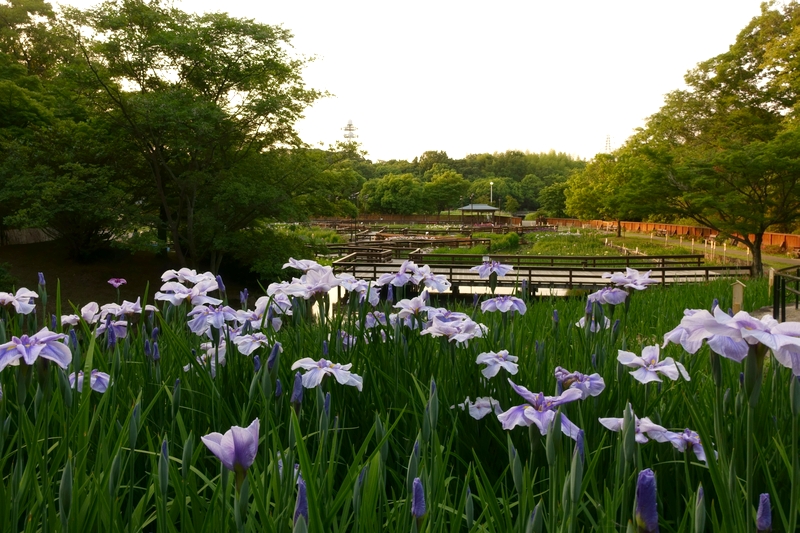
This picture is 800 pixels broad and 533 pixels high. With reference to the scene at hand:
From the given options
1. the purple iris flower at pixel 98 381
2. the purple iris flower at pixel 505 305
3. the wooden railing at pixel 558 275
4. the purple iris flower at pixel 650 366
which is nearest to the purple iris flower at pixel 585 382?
the purple iris flower at pixel 650 366

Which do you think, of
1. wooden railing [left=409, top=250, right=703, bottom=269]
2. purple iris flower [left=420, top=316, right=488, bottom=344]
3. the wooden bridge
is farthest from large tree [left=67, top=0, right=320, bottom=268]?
purple iris flower [left=420, top=316, right=488, bottom=344]

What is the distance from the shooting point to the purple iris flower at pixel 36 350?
1.36 meters

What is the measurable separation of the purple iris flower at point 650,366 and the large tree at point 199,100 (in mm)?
15907

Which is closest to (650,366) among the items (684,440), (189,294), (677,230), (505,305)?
(684,440)

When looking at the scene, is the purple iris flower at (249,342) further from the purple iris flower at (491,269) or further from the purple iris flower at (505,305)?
the purple iris flower at (491,269)

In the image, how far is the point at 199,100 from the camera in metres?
17.6

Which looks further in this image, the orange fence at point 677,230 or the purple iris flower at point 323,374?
the orange fence at point 677,230

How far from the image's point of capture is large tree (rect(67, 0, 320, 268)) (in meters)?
16.8

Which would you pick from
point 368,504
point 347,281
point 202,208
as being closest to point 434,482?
point 368,504

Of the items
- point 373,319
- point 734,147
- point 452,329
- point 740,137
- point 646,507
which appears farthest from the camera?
point 740,137

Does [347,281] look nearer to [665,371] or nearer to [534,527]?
[665,371]

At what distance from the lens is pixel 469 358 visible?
2520 millimetres

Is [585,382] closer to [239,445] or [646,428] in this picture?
[646,428]

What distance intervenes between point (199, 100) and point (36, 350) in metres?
17.8
